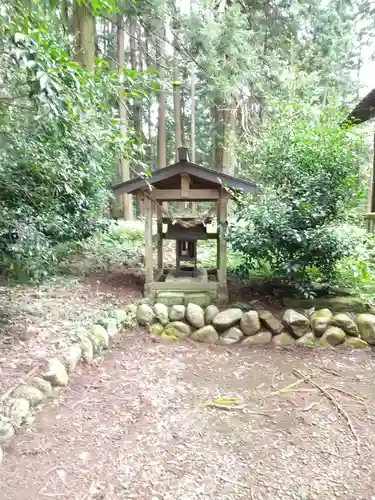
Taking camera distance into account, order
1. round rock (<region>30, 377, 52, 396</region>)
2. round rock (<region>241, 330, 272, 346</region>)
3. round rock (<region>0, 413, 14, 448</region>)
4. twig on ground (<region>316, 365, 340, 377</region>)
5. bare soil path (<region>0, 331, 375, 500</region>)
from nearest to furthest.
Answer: bare soil path (<region>0, 331, 375, 500</region>)
round rock (<region>0, 413, 14, 448</region>)
round rock (<region>30, 377, 52, 396</region>)
twig on ground (<region>316, 365, 340, 377</region>)
round rock (<region>241, 330, 272, 346</region>)

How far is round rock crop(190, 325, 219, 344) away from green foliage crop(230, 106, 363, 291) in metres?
1.08

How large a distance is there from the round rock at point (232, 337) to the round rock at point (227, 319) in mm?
75

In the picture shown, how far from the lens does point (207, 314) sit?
457 cm

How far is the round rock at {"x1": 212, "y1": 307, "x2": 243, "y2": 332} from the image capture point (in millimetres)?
4406

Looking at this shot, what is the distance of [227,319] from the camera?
4.41m

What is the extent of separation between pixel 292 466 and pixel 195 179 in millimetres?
3775

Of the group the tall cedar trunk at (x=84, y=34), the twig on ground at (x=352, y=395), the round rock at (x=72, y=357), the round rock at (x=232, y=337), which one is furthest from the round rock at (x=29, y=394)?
the tall cedar trunk at (x=84, y=34)

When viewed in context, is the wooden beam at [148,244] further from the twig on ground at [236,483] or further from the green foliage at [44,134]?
the twig on ground at [236,483]

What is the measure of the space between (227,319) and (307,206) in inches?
70.5

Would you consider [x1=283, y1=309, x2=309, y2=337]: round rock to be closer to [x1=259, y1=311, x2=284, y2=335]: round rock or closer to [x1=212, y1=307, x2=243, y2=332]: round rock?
[x1=259, y1=311, x2=284, y2=335]: round rock

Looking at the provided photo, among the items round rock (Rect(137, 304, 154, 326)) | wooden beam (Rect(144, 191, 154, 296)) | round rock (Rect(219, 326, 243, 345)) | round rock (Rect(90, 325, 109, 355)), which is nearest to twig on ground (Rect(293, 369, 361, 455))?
round rock (Rect(219, 326, 243, 345))

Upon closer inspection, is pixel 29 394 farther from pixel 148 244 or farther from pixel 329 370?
pixel 329 370

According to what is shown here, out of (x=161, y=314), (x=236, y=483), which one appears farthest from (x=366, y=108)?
(x=236, y=483)

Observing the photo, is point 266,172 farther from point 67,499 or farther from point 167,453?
point 67,499
